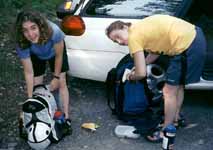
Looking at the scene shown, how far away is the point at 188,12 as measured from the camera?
15.1ft

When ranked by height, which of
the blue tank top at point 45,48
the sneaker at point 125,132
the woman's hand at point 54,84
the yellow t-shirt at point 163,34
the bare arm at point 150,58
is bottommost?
the sneaker at point 125,132

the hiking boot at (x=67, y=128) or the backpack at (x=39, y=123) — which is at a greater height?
the backpack at (x=39, y=123)

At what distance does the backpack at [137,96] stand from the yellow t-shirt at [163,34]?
61 centimetres

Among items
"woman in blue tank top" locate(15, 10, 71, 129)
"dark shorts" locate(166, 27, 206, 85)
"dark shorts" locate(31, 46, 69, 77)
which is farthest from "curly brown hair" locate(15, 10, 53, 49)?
"dark shorts" locate(166, 27, 206, 85)

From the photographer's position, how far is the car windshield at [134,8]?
4.58 meters

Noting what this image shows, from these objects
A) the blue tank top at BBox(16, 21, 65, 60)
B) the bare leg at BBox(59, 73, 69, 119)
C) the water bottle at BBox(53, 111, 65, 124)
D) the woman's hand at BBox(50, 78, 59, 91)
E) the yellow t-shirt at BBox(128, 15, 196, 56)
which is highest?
the yellow t-shirt at BBox(128, 15, 196, 56)

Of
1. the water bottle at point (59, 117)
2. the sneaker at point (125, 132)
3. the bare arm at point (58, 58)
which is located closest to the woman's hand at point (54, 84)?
the bare arm at point (58, 58)

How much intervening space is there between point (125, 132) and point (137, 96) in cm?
37

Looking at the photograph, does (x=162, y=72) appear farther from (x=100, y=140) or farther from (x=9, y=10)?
(x=9, y=10)

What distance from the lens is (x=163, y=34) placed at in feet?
12.7

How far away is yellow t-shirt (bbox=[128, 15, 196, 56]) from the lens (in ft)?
12.6

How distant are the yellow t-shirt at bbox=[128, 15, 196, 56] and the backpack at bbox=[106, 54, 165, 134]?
61cm

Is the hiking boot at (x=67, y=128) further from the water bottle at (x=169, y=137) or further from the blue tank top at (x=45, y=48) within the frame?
the water bottle at (x=169, y=137)

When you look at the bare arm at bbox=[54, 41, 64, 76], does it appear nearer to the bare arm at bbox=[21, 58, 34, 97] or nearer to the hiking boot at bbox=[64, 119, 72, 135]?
the bare arm at bbox=[21, 58, 34, 97]
